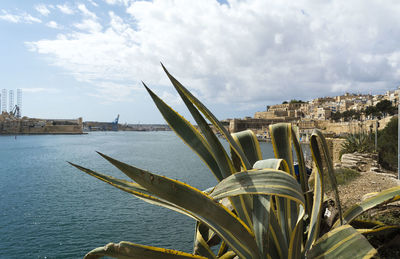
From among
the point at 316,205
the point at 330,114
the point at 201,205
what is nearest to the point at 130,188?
the point at 201,205

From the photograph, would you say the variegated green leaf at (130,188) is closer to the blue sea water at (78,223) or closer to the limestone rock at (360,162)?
the blue sea water at (78,223)

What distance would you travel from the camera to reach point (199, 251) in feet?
6.20

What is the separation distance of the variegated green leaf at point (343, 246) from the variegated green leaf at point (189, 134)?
2.20 ft

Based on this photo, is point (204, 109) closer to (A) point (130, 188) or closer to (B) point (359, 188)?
(A) point (130, 188)

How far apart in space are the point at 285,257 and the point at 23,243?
7.06 meters

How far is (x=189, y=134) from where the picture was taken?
1.74 m

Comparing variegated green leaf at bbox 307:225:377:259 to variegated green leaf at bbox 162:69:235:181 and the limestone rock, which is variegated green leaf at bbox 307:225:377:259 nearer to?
variegated green leaf at bbox 162:69:235:181

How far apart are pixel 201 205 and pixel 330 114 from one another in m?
73.7

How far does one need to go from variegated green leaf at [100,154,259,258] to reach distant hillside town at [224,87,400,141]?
99.2 ft

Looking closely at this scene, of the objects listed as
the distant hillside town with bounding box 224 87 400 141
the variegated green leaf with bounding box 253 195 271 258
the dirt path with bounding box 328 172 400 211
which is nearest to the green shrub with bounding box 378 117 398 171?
the dirt path with bounding box 328 172 400 211

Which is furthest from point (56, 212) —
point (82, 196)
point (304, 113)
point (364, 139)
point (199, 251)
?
point (304, 113)

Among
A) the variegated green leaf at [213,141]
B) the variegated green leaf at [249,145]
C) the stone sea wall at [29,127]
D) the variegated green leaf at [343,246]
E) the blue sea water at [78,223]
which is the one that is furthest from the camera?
the stone sea wall at [29,127]

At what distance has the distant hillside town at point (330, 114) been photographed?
39497 mm

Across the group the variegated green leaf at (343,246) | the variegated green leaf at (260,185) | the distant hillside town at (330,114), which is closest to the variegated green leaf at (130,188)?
the variegated green leaf at (260,185)
